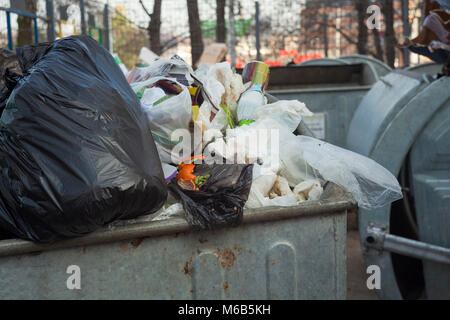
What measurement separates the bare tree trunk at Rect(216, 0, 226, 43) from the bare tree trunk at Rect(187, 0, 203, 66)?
62cm

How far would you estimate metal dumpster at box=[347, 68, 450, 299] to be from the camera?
104 inches

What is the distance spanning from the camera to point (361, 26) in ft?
30.5

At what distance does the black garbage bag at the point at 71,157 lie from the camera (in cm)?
134

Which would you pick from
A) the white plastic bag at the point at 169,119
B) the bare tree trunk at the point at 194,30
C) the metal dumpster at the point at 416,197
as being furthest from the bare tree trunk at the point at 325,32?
the white plastic bag at the point at 169,119

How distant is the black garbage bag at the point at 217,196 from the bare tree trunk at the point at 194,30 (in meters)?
6.29

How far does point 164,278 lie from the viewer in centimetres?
149

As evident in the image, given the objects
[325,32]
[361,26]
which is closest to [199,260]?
[361,26]

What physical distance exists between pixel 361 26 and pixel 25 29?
21.2ft

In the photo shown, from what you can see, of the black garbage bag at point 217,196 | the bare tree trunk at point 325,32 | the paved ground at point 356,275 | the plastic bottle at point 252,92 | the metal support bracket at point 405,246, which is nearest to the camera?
the black garbage bag at point 217,196

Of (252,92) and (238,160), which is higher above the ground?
(252,92)

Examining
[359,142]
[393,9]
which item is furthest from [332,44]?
[359,142]

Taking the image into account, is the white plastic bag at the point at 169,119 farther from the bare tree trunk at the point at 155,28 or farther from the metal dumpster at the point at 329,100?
the bare tree trunk at the point at 155,28

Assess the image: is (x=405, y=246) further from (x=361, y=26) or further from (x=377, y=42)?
(x=377, y=42)

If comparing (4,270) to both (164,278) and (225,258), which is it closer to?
(164,278)
